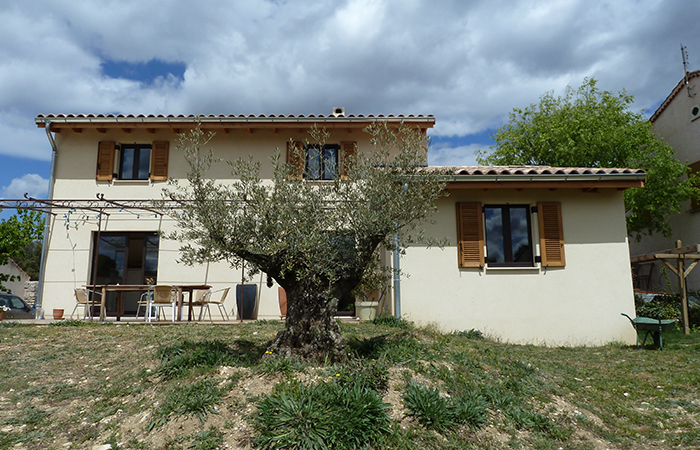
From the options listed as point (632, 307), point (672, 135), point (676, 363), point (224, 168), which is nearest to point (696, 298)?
point (632, 307)

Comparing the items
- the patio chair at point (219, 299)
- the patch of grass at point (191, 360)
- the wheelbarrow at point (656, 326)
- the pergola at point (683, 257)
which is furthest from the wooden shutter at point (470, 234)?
the patch of grass at point (191, 360)

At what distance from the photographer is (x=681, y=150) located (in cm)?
1694

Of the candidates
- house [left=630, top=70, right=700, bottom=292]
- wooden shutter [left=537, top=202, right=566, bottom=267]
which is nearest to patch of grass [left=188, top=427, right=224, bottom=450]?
wooden shutter [left=537, top=202, right=566, bottom=267]

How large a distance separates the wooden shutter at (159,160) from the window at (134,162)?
391mm

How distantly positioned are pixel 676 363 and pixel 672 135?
1414 cm

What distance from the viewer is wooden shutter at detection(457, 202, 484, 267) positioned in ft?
29.9

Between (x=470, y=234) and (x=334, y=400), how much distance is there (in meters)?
6.06

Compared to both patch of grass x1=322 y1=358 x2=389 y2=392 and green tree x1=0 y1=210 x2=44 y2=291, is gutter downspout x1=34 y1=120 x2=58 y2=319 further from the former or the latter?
patch of grass x1=322 y1=358 x2=389 y2=392

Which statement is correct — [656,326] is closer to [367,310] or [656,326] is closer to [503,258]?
[503,258]

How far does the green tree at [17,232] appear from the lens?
39.3ft

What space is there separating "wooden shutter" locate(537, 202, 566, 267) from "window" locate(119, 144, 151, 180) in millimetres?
9485

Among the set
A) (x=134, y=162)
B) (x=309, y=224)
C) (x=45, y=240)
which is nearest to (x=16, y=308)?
(x=45, y=240)

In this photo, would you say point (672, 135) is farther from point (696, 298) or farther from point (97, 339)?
point (97, 339)

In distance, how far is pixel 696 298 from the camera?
1200cm
